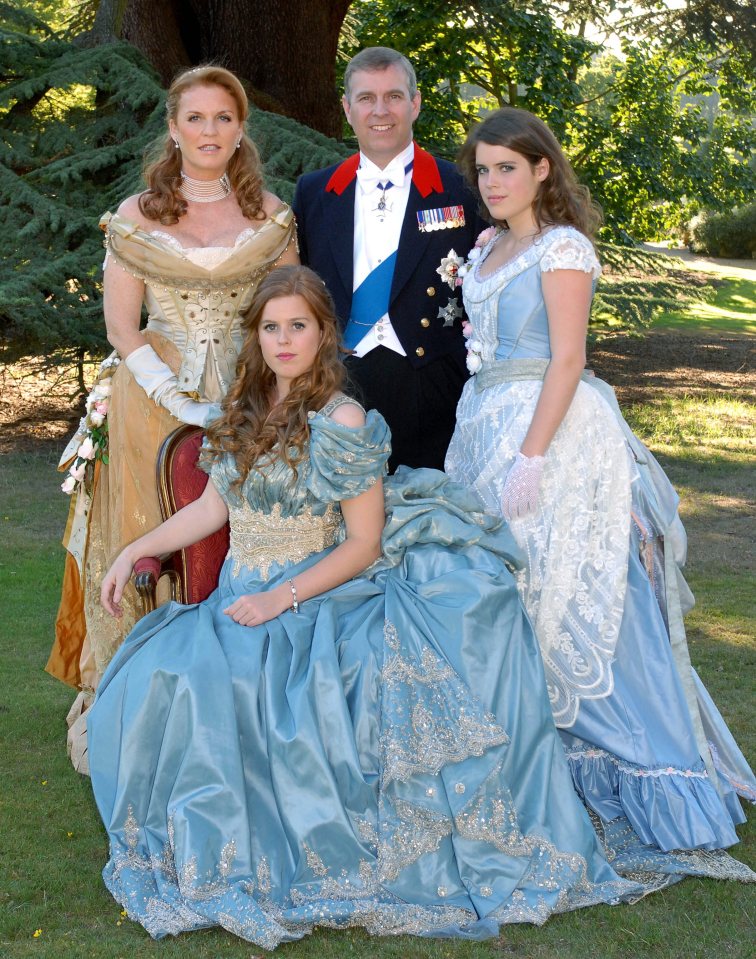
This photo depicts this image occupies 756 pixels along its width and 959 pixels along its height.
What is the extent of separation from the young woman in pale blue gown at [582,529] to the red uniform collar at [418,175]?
384 mm

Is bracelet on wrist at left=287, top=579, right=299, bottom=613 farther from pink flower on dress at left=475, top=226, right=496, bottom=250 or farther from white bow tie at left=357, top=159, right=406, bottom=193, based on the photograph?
white bow tie at left=357, top=159, right=406, bottom=193

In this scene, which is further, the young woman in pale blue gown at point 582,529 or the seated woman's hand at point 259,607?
the young woman in pale blue gown at point 582,529

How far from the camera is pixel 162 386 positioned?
320 cm

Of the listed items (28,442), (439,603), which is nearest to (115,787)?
(439,603)

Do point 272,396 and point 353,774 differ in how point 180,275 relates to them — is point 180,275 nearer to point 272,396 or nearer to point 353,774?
point 272,396

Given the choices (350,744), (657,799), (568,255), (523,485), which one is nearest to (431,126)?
(568,255)

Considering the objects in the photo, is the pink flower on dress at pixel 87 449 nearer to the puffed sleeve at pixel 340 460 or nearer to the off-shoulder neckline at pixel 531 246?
the puffed sleeve at pixel 340 460

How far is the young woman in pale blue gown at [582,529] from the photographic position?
2854 millimetres

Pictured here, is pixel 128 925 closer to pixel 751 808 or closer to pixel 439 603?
pixel 439 603

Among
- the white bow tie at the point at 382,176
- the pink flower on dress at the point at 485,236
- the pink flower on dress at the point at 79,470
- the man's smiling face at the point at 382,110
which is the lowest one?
the pink flower on dress at the point at 79,470

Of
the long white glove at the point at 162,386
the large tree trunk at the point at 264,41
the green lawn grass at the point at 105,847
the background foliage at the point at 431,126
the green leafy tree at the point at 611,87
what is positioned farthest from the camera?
the green leafy tree at the point at 611,87

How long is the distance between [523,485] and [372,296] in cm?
86

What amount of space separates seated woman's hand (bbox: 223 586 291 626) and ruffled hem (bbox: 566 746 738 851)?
0.86m
